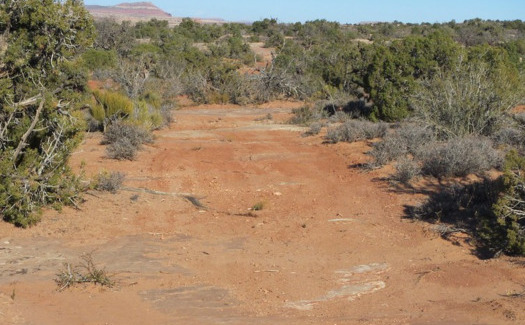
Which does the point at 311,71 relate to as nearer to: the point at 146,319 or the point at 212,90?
the point at 212,90

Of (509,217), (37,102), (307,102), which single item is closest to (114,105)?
(37,102)

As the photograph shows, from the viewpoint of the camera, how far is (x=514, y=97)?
51.2ft

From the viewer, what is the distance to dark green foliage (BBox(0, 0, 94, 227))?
32.1 feet

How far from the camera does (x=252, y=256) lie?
29.6 feet

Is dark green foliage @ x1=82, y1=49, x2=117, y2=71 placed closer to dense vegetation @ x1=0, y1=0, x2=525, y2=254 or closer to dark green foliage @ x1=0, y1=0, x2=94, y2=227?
dense vegetation @ x1=0, y1=0, x2=525, y2=254

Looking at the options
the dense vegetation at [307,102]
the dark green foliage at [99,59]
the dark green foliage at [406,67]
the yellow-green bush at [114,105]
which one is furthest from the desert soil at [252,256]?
the dark green foliage at [99,59]

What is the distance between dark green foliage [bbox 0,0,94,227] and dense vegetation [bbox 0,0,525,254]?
0.02 meters

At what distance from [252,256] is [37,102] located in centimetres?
422

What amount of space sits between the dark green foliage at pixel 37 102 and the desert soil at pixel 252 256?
0.46 meters

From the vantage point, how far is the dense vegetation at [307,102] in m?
9.88

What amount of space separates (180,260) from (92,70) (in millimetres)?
23986

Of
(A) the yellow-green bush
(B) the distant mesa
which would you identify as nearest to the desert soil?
(A) the yellow-green bush

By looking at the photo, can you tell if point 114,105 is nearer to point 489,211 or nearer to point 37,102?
point 37,102

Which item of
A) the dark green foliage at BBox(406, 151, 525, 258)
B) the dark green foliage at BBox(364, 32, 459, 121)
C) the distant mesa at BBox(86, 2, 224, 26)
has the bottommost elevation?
the dark green foliage at BBox(406, 151, 525, 258)
